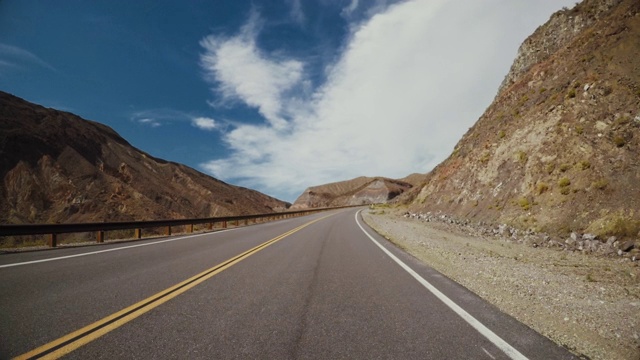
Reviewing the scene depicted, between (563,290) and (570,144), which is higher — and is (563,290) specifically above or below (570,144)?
below

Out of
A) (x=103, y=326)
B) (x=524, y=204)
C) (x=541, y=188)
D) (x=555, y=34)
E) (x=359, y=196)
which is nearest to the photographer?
(x=103, y=326)

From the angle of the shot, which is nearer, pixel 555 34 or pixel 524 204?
pixel 524 204

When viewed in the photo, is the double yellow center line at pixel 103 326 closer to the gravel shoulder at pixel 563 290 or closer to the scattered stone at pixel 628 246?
the gravel shoulder at pixel 563 290

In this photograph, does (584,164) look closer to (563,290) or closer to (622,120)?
(622,120)

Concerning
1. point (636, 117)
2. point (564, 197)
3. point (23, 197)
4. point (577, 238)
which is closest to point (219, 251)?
point (577, 238)

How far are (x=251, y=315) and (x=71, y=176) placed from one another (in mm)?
40692

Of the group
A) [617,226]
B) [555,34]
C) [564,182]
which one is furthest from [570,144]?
[555,34]

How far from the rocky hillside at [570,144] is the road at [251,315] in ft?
31.1

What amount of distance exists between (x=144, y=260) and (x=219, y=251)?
2.28 m

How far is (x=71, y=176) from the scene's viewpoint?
35438 mm

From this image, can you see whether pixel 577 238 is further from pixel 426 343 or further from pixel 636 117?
pixel 426 343

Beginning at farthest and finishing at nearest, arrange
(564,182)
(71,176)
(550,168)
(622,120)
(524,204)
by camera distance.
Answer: (71,176) → (550,168) → (524,204) → (564,182) → (622,120)

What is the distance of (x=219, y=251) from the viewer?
10.4 m

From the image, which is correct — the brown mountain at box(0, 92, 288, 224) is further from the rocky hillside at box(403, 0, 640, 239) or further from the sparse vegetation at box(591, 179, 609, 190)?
the sparse vegetation at box(591, 179, 609, 190)
